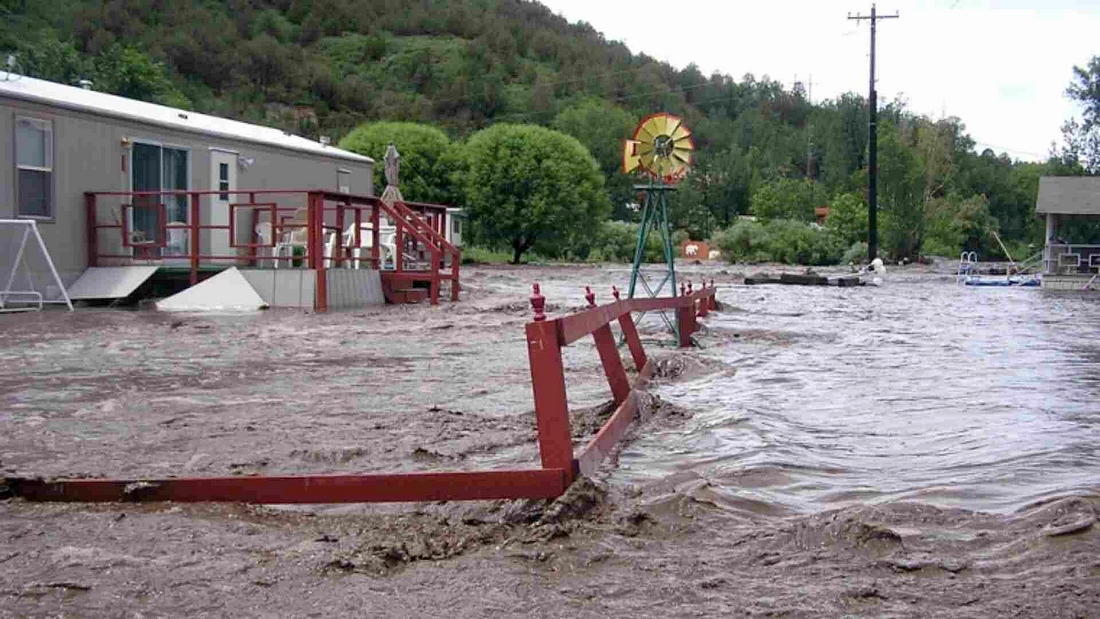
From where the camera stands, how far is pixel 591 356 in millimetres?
11648

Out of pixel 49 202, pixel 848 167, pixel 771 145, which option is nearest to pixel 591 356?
pixel 49 202

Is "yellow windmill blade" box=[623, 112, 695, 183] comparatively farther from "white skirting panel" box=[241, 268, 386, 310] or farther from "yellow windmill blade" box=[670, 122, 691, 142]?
"white skirting panel" box=[241, 268, 386, 310]

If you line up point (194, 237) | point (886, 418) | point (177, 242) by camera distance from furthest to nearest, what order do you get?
point (177, 242) < point (194, 237) < point (886, 418)

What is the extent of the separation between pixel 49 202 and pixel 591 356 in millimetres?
Result: 10430

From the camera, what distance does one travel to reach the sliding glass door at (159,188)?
19781mm

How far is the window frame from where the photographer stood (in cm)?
1702

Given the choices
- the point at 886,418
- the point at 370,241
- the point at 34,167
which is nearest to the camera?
the point at 886,418

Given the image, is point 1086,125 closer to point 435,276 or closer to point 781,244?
point 781,244

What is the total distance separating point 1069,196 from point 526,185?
2018 cm

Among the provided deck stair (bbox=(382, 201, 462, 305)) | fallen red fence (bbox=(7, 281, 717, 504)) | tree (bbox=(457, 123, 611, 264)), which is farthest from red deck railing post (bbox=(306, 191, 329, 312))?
tree (bbox=(457, 123, 611, 264))

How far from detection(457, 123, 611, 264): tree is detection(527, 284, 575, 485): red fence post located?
135ft

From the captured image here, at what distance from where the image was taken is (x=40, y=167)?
1767 centimetres

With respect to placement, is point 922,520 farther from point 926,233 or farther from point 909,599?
point 926,233

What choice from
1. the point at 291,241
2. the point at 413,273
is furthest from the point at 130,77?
the point at 413,273
